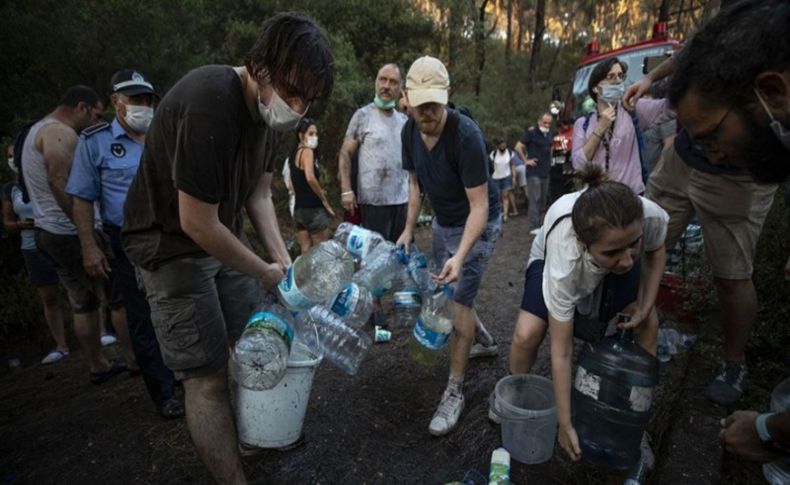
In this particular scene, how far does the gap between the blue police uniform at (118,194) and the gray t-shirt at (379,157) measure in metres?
1.86

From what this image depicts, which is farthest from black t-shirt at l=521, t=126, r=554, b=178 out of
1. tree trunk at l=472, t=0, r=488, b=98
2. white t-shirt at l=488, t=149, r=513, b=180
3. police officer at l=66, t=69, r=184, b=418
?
tree trunk at l=472, t=0, r=488, b=98

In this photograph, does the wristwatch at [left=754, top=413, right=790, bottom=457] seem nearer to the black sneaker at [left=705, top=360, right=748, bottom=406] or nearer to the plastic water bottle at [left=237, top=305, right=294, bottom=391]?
the black sneaker at [left=705, top=360, right=748, bottom=406]

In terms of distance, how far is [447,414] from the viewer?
2.70m

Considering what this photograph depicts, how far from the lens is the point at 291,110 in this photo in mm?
1782

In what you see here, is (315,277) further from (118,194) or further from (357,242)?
(118,194)

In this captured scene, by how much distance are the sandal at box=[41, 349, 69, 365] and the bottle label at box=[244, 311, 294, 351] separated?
11.4 feet

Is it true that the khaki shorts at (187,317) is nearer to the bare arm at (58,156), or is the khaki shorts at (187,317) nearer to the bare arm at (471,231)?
the bare arm at (471,231)

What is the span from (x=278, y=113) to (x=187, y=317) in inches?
36.9

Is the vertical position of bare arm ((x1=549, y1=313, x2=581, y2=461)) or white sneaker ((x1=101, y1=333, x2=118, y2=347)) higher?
bare arm ((x1=549, y1=313, x2=581, y2=461))

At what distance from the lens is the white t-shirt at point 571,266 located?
82.7 inches

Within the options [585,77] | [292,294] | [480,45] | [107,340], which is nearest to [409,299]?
[292,294]

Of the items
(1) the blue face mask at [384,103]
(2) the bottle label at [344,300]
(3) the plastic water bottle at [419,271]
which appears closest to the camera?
(2) the bottle label at [344,300]

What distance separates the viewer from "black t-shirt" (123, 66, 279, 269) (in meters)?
1.65

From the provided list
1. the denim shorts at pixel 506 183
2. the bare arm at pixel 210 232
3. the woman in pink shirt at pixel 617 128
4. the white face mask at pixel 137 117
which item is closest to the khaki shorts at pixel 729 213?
the woman in pink shirt at pixel 617 128
